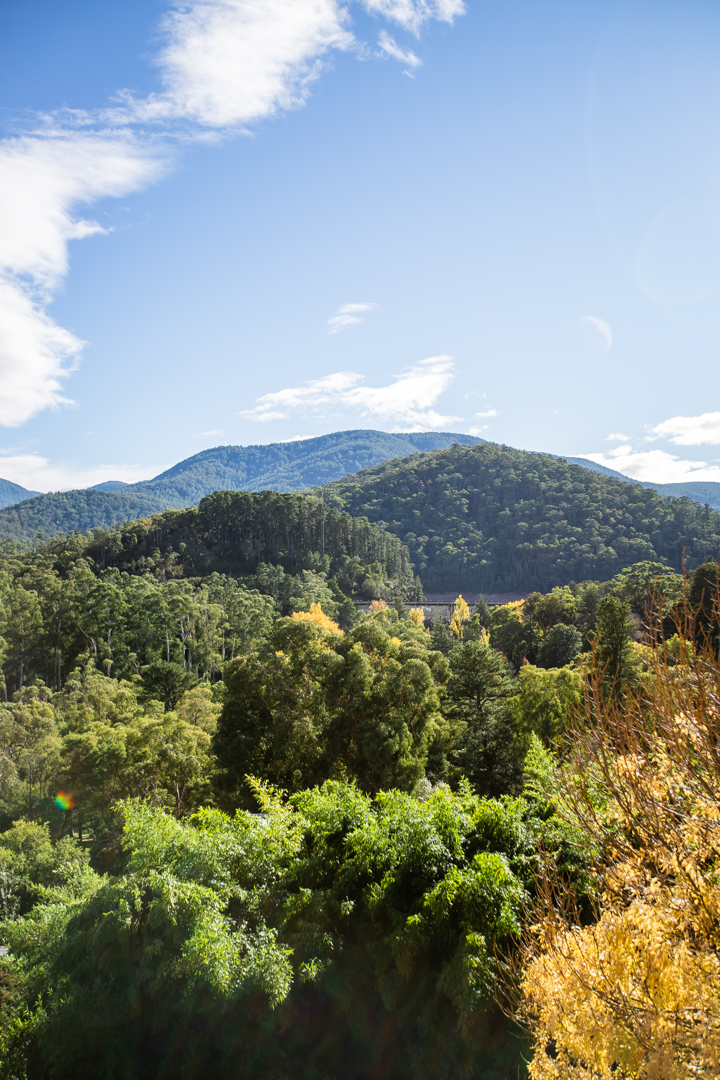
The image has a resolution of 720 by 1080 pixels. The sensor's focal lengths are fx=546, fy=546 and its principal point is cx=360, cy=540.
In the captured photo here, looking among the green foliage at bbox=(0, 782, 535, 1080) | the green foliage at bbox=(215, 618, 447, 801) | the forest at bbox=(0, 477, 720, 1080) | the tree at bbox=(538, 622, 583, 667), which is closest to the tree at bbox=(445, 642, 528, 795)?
the forest at bbox=(0, 477, 720, 1080)

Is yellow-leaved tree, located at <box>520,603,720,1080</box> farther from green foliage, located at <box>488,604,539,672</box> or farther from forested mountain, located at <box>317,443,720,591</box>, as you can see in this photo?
forested mountain, located at <box>317,443,720,591</box>

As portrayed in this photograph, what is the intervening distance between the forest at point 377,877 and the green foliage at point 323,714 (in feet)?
0.25

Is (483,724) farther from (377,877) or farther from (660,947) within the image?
(660,947)

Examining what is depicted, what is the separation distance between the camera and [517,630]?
44.7 m

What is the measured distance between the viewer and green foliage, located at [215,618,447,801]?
15.2 meters

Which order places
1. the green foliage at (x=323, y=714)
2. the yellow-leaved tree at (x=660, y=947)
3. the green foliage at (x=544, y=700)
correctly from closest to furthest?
the yellow-leaved tree at (x=660, y=947), the green foliage at (x=323, y=714), the green foliage at (x=544, y=700)

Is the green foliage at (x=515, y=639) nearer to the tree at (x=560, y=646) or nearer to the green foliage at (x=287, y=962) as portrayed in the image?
the tree at (x=560, y=646)

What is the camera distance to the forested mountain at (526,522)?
4023 inches

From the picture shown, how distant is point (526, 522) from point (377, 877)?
378 feet

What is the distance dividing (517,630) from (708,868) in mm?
40873

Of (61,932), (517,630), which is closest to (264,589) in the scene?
(517,630)

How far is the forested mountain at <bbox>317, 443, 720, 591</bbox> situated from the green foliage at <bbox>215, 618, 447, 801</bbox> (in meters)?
86.4

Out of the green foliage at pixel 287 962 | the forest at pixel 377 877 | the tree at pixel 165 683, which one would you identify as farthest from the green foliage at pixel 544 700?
the tree at pixel 165 683

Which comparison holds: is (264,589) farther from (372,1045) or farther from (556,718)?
(372,1045)
